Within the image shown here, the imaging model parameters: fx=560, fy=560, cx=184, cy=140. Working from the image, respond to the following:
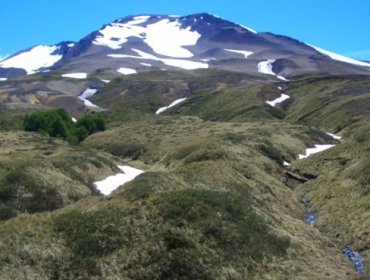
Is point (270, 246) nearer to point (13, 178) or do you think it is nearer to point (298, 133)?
point (13, 178)

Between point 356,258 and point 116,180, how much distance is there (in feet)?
111

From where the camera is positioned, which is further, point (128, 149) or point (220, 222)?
point (128, 149)

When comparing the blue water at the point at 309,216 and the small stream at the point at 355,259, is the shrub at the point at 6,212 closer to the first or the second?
the blue water at the point at 309,216

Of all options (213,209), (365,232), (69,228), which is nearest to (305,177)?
(365,232)

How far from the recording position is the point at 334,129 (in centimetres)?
10775

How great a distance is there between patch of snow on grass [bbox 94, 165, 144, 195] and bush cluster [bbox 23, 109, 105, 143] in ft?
136

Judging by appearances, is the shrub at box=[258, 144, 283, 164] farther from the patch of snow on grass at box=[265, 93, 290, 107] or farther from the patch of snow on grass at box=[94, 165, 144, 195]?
the patch of snow on grass at box=[265, 93, 290, 107]

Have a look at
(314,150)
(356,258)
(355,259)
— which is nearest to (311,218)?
(356,258)

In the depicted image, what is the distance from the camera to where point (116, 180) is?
64.8 metres

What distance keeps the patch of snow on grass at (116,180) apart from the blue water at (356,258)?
26388mm

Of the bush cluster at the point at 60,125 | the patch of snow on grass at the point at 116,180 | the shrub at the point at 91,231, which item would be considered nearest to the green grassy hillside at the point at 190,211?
the shrub at the point at 91,231

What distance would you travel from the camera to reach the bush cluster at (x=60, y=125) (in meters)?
119

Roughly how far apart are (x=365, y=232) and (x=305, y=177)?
2569 centimetres

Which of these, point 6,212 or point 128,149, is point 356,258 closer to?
point 6,212
